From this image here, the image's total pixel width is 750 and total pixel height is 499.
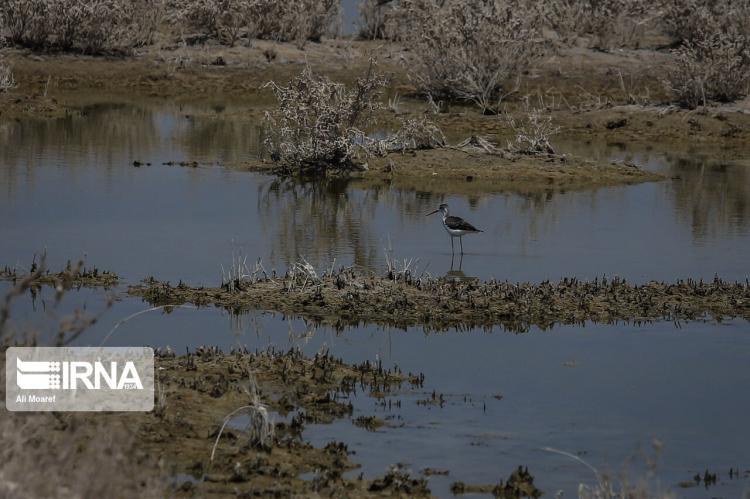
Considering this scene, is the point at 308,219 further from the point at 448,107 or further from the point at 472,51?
the point at 472,51

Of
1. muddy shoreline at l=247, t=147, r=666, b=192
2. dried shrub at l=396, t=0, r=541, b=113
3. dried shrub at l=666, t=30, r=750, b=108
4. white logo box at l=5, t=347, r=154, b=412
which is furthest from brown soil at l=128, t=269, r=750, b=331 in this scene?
dried shrub at l=396, t=0, r=541, b=113

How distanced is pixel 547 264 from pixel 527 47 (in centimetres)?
1570

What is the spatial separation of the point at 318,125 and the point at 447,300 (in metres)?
8.96

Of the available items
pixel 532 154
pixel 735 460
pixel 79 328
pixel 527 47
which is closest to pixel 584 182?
pixel 532 154

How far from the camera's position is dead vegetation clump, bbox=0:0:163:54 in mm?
32000

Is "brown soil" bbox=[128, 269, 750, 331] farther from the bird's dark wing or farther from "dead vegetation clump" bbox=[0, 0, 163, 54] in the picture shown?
"dead vegetation clump" bbox=[0, 0, 163, 54]

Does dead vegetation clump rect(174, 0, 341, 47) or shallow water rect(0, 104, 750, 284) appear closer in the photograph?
shallow water rect(0, 104, 750, 284)

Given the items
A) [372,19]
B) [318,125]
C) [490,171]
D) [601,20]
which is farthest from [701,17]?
[318,125]

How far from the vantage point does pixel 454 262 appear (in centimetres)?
1579

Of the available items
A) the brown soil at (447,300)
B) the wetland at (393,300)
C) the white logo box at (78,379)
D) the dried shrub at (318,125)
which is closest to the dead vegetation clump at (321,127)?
the dried shrub at (318,125)

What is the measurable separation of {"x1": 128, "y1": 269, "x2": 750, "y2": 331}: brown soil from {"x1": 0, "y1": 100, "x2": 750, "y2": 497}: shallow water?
329 mm

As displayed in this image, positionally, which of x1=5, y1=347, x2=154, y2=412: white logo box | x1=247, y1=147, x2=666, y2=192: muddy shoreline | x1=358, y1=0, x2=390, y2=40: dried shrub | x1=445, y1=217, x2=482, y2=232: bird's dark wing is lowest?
x1=247, y1=147, x2=666, y2=192: muddy shoreline

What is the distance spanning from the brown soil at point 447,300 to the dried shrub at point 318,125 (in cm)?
818

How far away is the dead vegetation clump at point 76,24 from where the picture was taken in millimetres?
32000
